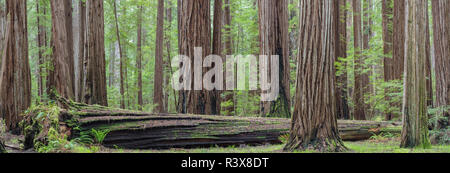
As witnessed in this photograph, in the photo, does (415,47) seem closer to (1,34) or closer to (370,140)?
(370,140)

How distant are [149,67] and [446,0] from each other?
91.5 feet

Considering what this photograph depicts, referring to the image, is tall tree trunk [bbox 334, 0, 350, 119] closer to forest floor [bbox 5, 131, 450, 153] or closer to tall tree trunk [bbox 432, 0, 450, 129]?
tall tree trunk [bbox 432, 0, 450, 129]

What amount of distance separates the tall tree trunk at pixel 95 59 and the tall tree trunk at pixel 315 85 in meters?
7.12

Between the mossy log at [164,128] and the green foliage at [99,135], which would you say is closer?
the green foliage at [99,135]

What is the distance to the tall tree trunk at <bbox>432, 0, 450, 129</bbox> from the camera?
8.89 metres

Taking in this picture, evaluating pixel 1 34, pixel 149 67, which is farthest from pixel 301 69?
pixel 149 67

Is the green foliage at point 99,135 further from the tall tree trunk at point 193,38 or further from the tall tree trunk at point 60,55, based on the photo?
the tall tree trunk at point 60,55

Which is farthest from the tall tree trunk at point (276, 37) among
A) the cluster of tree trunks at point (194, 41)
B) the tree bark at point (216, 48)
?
the cluster of tree trunks at point (194, 41)

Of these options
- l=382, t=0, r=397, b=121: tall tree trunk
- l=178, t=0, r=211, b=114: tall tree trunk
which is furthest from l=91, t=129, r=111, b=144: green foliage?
l=382, t=0, r=397, b=121: tall tree trunk

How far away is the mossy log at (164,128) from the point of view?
6844 mm

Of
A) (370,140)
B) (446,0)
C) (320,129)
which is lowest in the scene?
(370,140)

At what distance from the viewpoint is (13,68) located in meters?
10.4

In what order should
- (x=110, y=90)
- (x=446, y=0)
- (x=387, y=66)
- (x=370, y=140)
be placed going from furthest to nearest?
(x=110, y=90) → (x=387, y=66) → (x=446, y=0) → (x=370, y=140)

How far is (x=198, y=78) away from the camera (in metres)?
10.8
